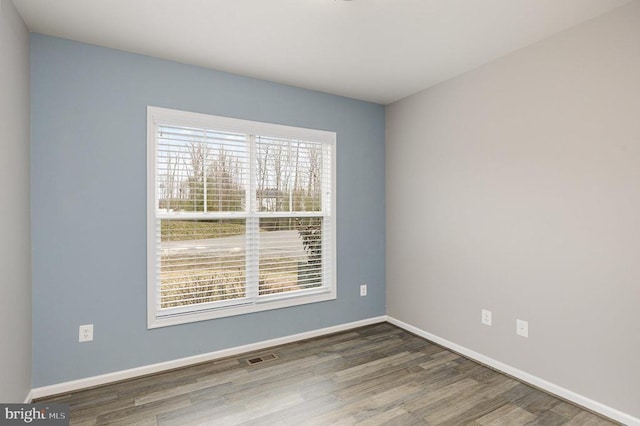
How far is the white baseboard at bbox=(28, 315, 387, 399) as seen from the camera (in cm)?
239

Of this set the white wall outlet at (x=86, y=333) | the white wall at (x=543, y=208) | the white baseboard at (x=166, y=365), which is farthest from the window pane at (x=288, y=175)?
the white wall outlet at (x=86, y=333)

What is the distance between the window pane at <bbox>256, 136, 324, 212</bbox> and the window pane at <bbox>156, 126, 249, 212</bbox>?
0.62ft

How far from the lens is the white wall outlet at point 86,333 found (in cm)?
248

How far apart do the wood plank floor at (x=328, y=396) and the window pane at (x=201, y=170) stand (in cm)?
139

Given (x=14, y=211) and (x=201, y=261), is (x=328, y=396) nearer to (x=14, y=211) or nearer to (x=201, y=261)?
(x=201, y=261)

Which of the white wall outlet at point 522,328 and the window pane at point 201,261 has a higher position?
the window pane at point 201,261

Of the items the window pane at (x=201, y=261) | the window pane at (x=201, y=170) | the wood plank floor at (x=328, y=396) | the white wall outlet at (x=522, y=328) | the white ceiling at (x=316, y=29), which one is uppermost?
the white ceiling at (x=316, y=29)

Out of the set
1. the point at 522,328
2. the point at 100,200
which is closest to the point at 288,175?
the point at 100,200

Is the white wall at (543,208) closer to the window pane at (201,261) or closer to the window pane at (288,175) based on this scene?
the window pane at (288,175)

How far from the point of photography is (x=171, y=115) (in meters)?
2.79

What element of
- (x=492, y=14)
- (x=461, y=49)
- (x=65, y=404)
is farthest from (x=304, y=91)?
(x=65, y=404)

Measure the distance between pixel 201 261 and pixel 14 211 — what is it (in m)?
1.31

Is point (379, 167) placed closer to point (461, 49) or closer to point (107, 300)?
point (461, 49)

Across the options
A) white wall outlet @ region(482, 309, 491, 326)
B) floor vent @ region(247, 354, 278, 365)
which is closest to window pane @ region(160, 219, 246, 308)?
floor vent @ region(247, 354, 278, 365)
